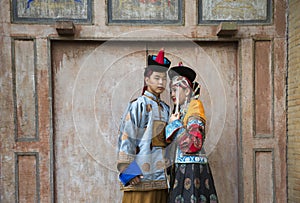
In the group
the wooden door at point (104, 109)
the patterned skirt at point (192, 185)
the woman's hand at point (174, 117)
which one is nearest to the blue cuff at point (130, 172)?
the patterned skirt at point (192, 185)

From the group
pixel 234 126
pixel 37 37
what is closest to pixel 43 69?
pixel 37 37

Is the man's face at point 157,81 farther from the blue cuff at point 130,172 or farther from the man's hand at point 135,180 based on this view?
the man's hand at point 135,180

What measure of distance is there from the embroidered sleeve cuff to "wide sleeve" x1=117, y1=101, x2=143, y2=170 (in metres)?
0.28

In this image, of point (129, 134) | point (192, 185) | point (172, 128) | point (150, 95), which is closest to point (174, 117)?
point (172, 128)

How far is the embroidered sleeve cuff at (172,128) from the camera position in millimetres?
3156

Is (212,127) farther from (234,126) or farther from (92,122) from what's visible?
(92,122)

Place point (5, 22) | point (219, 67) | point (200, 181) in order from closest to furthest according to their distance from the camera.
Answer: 1. point (200, 181)
2. point (5, 22)
3. point (219, 67)

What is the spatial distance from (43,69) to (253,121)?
8.44ft

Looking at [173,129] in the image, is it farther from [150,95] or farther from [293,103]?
[293,103]

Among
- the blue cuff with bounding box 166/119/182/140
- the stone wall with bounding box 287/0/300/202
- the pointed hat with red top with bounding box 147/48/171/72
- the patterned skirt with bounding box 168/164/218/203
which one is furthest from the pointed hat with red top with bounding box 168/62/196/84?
the stone wall with bounding box 287/0/300/202

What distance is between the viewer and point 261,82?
418 centimetres

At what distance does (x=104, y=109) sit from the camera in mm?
4211

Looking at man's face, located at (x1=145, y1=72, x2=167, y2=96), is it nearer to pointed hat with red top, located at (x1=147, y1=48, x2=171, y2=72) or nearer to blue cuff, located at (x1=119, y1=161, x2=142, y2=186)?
pointed hat with red top, located at (x1=147, y1=48, x2=171, y2=72)

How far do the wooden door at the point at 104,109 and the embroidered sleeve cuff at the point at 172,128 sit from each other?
1026 mm
